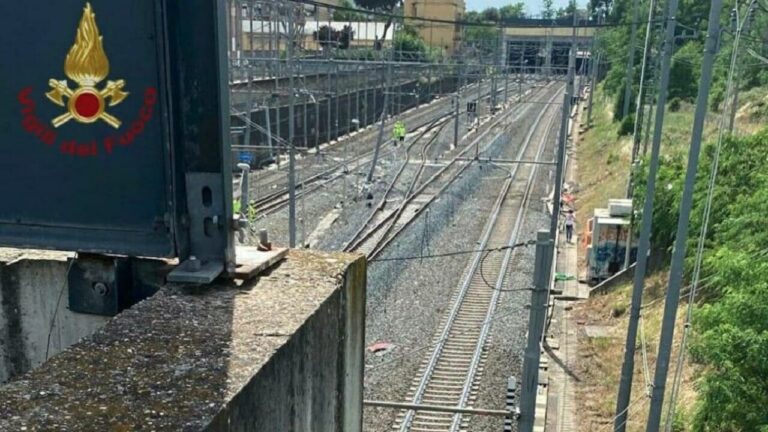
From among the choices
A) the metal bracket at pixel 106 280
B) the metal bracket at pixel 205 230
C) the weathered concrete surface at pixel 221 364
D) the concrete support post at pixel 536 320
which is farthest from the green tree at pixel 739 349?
the metal bracket at pixel 106 280

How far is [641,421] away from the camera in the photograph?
916cm

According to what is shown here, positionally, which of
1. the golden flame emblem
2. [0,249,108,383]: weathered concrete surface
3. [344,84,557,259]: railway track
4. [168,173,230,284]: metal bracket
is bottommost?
[344,84,557,259]: railway track

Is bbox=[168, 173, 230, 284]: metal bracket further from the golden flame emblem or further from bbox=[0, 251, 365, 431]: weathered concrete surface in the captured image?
the golden flame emblem

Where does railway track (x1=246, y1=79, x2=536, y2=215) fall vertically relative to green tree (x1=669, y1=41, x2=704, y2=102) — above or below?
below

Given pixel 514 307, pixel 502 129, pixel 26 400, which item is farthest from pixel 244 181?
pixel 502 129

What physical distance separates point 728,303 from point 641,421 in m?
3.25

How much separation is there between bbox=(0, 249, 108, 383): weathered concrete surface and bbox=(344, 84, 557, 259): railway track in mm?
8460

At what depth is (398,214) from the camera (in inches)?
709

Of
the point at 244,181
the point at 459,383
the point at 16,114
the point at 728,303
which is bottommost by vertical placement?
the point at 459,383

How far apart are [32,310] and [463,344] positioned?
28.6ft

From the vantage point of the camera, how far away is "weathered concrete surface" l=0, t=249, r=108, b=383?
3256 millimetres

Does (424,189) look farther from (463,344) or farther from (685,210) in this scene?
(685,210)

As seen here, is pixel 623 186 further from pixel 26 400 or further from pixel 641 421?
pixel 26 400

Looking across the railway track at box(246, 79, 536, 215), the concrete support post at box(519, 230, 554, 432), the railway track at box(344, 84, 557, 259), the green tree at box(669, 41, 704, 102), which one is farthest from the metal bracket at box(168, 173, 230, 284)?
the green tree at box(669, 41, 704, 102)
